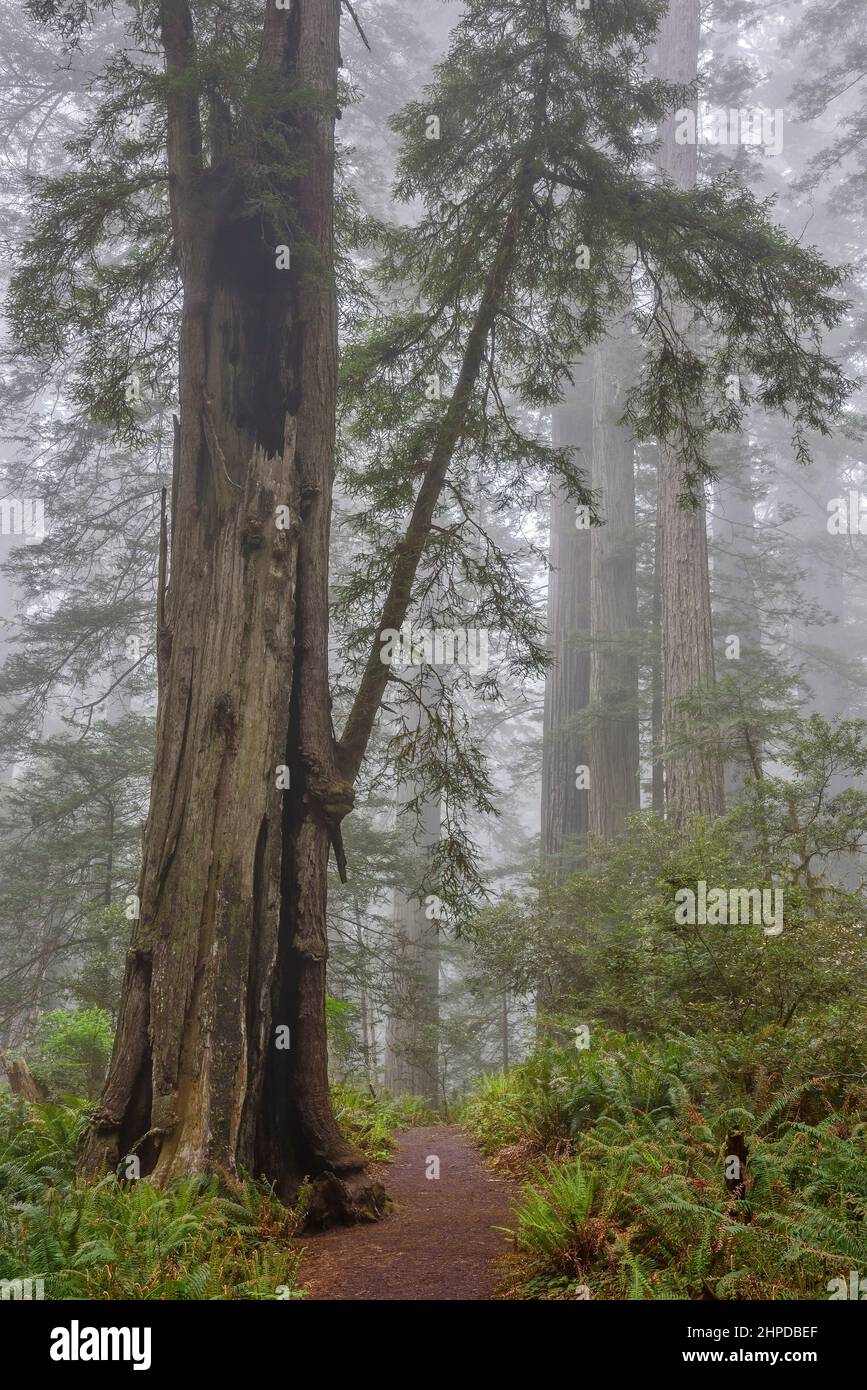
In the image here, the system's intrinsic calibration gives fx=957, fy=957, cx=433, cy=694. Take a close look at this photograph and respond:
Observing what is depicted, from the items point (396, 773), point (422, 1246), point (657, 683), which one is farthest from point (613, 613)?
point (422, 1246)

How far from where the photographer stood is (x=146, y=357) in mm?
7641

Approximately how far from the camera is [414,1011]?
1203cm

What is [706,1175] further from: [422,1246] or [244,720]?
[244,720]

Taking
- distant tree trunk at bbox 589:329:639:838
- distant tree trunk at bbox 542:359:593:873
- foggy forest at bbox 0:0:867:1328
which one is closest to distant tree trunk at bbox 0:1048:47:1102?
foggy forest at bbox 0:0:867:1328

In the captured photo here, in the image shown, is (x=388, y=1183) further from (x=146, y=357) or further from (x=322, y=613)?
(x=146, y=357)

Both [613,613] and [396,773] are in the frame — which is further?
[613,613]

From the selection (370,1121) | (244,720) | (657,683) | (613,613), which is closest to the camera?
(244,720)

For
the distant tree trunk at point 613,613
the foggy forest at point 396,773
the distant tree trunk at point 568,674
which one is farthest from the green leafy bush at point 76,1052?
the distant tree trunk at point 613,613

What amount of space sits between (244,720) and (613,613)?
452 inches

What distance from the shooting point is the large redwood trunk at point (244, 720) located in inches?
207

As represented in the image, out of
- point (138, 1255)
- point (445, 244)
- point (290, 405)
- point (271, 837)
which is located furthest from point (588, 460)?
point (138, 1255)

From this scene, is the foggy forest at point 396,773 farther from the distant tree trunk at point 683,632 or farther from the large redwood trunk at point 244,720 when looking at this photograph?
the distant tree trunk at point 683,632

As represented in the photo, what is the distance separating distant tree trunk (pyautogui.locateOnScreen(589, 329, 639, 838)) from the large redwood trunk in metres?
7.99
